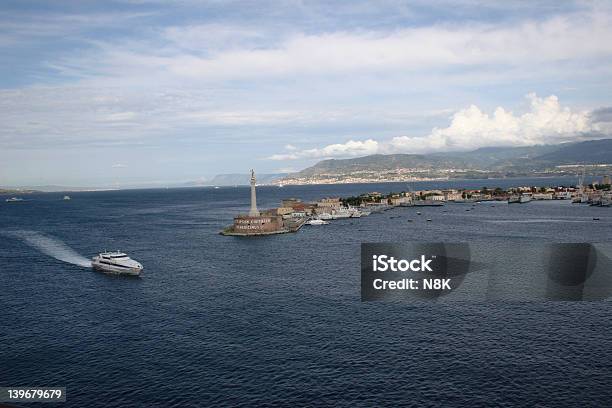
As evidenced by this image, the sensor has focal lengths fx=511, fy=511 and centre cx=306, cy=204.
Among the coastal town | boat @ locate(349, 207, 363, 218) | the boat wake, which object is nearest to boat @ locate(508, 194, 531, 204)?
the coastal town

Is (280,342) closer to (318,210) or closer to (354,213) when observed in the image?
(318,210)

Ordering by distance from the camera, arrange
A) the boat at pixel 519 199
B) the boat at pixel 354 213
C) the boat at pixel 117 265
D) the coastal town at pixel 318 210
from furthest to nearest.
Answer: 1. the boat at pixel 519 199
2. the boat at pixel 354 213
3. the coastal town at pixel 318 210
4. the boat at pixel 117 265

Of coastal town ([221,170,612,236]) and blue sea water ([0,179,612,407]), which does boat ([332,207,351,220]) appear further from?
blue sea water ([0,179,612,407])

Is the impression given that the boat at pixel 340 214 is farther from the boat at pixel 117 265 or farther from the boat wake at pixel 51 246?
the boat at pixel 117 265

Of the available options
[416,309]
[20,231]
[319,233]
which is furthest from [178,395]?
[20,231]

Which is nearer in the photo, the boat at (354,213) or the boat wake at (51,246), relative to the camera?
the boat wake at (51,246)

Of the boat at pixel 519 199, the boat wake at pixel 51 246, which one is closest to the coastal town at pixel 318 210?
the boat at pixel 519 199
